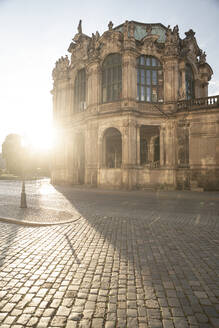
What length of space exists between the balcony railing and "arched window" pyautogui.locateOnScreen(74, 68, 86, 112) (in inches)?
471

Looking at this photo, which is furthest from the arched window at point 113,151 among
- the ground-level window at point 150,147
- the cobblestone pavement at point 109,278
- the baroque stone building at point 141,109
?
the cobblestone pavement at point 109,278

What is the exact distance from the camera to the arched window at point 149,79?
21906 millimetres

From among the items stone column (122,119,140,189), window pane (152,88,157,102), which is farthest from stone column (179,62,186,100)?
stone column (122,119,140,189)

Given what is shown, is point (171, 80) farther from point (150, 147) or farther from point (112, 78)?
point (150, 147)

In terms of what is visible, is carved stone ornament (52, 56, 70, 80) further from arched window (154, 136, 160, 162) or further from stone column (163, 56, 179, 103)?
arched window (154, 136, 160, 162)

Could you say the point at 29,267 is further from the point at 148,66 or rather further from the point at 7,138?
the point at 7,138

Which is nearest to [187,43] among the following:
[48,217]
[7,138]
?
[48,217]

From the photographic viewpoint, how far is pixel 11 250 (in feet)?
14.3

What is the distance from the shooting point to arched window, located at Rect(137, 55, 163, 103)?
21.9m

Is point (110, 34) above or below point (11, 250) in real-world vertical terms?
above

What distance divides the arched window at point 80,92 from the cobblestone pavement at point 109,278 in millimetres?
22012

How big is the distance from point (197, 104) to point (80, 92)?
48.1 feet

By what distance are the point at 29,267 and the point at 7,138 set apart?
2506 inches

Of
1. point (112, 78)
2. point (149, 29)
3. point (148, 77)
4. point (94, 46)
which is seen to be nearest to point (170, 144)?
point (148, 77)
